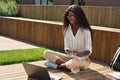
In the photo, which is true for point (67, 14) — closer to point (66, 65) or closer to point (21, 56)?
point (66, 65)

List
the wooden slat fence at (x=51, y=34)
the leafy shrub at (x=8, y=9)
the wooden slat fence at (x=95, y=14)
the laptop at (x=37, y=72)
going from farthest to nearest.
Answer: the leafy shrub at (x=8, y=9) → the wooden slat fence at (x=95, y=14) → the wooden slat fence at (x=51, y=34) → the laptop at (x=37, y=72)

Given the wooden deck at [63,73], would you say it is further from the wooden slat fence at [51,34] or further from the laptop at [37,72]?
the wooden slat fence at [51,34]

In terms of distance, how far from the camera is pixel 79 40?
4832 millimetres

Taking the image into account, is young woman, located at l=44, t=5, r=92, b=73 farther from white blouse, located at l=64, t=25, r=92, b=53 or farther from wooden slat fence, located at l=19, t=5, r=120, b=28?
wooden slat fence, located at l=19, t=5, r=120, b=28

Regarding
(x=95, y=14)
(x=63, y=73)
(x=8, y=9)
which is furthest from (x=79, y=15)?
(x=8, y=9)

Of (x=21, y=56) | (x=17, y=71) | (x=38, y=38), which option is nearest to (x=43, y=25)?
(x=38, y=38)

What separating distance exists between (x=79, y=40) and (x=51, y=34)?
350 centimetres

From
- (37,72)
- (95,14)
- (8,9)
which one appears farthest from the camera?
(8,9)

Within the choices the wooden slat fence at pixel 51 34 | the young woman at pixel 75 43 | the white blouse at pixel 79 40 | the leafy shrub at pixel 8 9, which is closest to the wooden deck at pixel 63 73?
the young woman at pixel 75 43

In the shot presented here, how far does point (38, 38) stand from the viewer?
9.01m

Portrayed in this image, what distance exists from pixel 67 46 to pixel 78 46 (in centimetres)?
22

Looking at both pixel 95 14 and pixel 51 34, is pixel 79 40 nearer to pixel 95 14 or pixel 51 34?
pixel 51 34

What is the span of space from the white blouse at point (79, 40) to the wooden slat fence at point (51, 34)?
60.8 inches

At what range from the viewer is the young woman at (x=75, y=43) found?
4665 mm
